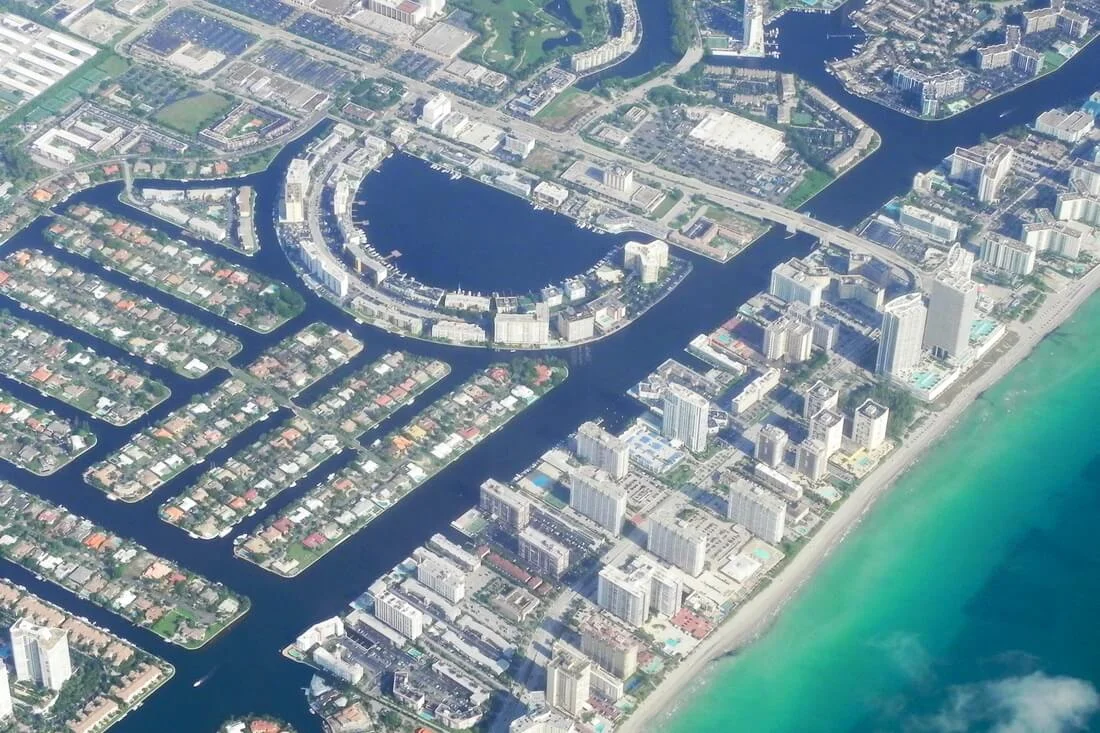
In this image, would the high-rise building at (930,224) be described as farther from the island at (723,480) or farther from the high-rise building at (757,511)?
the high-rise building at (757,511)

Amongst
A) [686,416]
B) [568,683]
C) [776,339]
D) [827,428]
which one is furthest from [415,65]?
[568,683]

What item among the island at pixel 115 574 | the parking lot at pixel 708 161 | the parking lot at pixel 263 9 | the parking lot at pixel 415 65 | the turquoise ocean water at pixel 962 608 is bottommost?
the turquoise ocean water at pixel 962 608

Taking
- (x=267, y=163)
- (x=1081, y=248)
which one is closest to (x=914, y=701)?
(x=1081, y=248)

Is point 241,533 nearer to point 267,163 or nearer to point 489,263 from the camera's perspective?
point 489,263

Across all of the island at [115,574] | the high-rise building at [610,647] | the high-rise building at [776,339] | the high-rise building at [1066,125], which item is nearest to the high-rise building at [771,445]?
the high-rise building at [776,339]

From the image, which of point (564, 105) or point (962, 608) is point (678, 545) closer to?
point (962, 608)

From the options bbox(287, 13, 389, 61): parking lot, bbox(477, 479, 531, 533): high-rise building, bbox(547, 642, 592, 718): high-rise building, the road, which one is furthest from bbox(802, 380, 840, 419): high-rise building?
bbox(287, 13, 389, 61): parking lot
